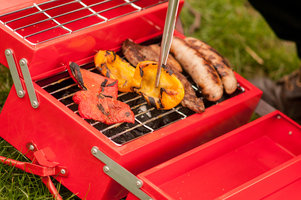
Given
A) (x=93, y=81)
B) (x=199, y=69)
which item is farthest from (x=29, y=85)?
(x=199, y=69)

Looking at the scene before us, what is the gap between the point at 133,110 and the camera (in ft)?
6.72

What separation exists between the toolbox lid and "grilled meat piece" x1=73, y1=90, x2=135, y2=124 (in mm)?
227

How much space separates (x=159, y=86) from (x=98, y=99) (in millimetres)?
290

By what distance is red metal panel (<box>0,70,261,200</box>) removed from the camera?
1.84 m

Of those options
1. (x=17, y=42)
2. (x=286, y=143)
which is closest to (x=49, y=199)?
(x=17, y=42)

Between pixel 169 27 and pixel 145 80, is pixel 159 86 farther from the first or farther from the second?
pixel 169 27

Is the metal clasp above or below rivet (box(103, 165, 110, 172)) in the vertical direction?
above

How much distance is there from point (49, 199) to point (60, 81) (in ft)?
1.76

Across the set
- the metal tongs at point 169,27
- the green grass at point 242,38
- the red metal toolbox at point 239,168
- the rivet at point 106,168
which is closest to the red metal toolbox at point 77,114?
the rivet at point 106,168

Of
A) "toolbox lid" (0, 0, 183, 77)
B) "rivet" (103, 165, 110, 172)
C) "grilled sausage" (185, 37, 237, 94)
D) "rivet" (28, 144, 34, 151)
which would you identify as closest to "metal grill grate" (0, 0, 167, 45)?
"toolbox lid" (0, 0, 183, 77)

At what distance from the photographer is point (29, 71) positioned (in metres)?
1.93

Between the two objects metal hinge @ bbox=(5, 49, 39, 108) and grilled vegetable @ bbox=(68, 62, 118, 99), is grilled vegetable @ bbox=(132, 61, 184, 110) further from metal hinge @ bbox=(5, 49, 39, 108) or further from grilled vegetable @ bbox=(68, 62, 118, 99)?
metal hinge @ bbox=(5, 49, 39, 108)

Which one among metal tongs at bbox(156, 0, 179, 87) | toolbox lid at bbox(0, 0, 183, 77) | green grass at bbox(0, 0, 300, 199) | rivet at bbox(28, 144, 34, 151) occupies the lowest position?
green grass at bbox(0, 0, 300, 199)

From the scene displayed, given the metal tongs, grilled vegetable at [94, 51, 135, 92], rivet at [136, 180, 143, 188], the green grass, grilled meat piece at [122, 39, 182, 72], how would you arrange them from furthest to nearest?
the green grass, grilled meat piece at [122, 39, 182, 72], grilled vegetable at [94, 51, 135, 92], rivet at [136, 180, 143, 188], the metal tongs
